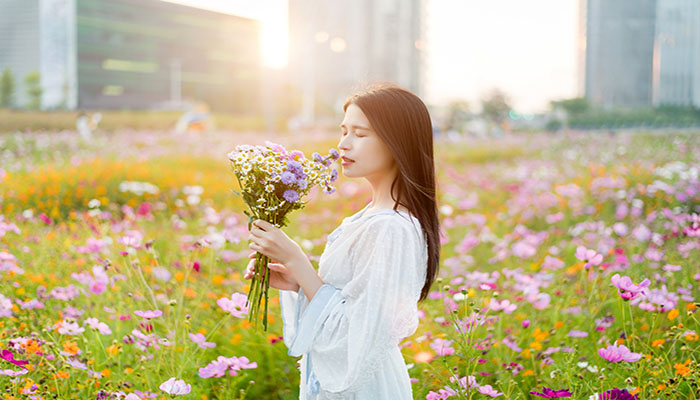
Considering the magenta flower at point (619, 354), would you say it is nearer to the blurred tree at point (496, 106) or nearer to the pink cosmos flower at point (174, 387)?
the pink cosmos flower at point (174, 387)

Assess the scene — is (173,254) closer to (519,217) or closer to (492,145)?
(519,217)

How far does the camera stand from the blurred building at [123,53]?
46.2 m

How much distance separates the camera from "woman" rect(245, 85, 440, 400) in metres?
1.37

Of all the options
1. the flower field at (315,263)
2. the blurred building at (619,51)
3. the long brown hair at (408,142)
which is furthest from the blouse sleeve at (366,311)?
the blurred building at (619,51)

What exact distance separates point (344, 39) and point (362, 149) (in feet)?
281

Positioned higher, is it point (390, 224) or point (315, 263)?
point (390, 224)

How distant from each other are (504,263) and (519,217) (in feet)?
5.32

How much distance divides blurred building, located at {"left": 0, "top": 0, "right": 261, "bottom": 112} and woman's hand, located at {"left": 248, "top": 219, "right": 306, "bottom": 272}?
44.5 metres

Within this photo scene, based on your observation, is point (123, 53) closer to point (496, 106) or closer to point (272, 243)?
point (496, 106)

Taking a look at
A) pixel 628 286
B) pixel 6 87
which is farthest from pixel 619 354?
pixel 6 87

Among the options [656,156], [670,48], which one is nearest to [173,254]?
[656,156]

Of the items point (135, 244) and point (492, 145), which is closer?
point (135, 244)

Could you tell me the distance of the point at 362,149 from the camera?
150cm

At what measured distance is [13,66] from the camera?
157 feet
